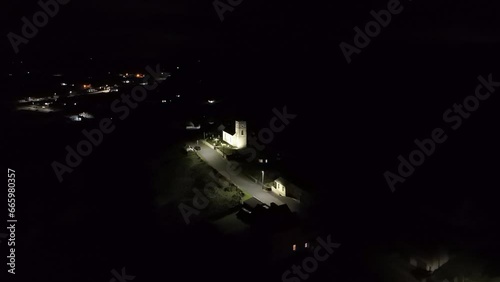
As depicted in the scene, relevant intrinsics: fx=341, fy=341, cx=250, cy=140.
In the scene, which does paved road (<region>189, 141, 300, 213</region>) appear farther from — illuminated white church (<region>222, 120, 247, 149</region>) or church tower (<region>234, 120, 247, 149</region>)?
church tower (<region>234, 120, 247, 149</region>)

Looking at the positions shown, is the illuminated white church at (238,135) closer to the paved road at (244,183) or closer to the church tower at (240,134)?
the church tower at (240,134)

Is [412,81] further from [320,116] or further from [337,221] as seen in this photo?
[337,221]

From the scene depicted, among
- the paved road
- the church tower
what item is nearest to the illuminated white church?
the church tower

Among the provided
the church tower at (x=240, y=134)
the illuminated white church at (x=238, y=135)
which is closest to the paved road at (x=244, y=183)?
the illuminated white church at (x=238, y=135)

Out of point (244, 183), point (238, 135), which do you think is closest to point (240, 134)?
point (238, 135)

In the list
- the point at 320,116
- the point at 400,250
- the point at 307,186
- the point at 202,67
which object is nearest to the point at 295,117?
the point at 320,116

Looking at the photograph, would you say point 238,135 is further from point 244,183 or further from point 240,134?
point 244,183

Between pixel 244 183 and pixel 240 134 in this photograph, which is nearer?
pixel 244 183
